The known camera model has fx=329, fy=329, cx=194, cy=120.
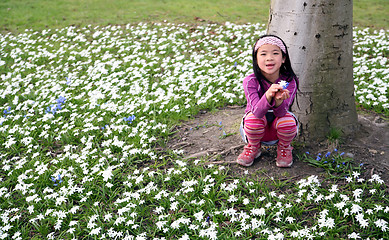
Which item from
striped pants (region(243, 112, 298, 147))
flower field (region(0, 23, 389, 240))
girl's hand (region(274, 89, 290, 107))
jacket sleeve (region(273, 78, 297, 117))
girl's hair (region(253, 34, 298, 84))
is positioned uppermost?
girl's hair (region(253, 34, 298, 84))

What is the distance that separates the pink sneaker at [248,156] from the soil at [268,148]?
61 mm

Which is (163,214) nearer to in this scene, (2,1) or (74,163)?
(74,163)

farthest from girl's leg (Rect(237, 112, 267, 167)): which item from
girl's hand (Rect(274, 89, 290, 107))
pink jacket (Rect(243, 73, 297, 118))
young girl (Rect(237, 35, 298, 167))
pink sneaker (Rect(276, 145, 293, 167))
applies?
girl's hand (Rect(274, 89, 290, 107))

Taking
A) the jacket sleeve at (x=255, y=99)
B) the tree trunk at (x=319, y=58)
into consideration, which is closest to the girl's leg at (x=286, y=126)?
the jacket sleeve at (x=255, y=99)

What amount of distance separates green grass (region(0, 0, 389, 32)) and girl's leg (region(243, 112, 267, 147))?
18.0ft

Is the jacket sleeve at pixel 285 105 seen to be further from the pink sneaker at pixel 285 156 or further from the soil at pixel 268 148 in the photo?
the soil at pixel 268 148

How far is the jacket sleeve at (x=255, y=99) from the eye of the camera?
8.47ft

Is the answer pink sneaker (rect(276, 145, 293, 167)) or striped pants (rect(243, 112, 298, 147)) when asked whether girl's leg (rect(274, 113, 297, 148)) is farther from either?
pink sneaker (rect(276, 145, 293, 167))

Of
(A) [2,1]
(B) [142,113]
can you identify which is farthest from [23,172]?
(A) [2,1]

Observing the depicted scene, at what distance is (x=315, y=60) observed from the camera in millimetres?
3008

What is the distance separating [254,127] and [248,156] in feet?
1.28

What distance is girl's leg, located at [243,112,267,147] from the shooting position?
Answer: 2.79 metres

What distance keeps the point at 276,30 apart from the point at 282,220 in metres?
1.75

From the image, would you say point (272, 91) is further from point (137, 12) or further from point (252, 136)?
point (137, 12)
